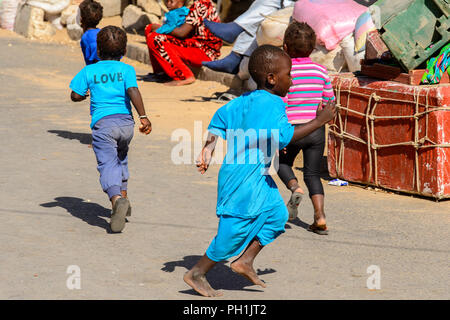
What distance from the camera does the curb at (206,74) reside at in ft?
36.2

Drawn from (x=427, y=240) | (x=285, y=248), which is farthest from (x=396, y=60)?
(x=285, y=248)

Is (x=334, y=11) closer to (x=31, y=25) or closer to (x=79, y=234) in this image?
(x=79, y=234)

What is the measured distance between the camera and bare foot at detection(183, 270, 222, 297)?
164 inches

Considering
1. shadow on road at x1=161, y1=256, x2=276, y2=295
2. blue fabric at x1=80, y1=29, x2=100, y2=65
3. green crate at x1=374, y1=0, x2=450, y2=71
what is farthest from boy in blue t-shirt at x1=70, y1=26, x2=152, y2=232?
blue fabric at x1=80, y1=29, x2=100, y2=65

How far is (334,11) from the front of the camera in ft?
29.5

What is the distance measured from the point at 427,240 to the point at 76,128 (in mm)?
4638

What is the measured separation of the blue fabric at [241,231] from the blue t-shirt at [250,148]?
5cm

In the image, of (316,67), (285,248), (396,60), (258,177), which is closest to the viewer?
(258,177)

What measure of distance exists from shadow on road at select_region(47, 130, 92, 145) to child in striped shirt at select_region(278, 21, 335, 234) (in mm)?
3209

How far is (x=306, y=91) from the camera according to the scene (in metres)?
5.48

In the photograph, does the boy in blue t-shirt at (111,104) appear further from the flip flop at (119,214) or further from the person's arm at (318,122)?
the person's arm at (318,122)

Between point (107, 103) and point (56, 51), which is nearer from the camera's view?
point (107, 103)

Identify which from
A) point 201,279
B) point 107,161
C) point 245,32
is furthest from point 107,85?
point 245,32

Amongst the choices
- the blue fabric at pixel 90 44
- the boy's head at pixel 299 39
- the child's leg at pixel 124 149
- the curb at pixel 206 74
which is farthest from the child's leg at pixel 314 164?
the curb at pixel 206 74
